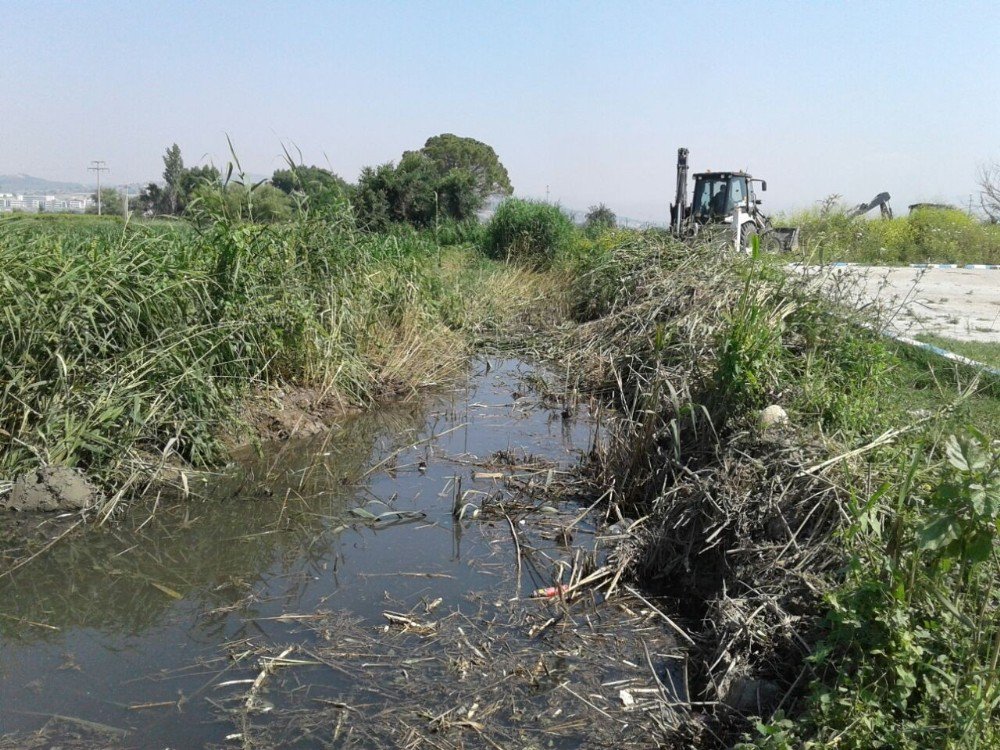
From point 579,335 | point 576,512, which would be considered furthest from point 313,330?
point 579,335

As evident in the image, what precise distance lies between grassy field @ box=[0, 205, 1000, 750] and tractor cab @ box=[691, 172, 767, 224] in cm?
812

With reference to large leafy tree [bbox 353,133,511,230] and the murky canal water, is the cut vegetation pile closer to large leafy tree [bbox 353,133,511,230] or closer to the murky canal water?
the murky canal water

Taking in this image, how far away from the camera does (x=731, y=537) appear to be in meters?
4.59

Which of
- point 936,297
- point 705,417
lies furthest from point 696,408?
point 936,297

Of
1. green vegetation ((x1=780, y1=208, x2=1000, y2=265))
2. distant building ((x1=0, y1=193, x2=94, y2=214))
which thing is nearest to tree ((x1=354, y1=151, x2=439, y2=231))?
distant building ((x1=0, y1=193, x2=94, y2=214))

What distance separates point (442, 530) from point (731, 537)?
1901 mm

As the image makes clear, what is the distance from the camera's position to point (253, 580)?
4.89 m

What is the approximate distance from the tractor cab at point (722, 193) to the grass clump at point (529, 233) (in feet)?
9.59

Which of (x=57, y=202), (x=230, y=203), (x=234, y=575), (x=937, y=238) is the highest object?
(x=937, y=238)

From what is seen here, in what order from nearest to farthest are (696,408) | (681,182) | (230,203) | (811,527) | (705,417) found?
(811,527) < (705,417) < (696,408) < (230,203) < (681,182)

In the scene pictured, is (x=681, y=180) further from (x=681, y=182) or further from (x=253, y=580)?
Result: (x=253, y=580)

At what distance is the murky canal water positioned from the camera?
370cm

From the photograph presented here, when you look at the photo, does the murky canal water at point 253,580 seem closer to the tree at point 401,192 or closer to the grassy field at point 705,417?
the grassy field at point 705,417

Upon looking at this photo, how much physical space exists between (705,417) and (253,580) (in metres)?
2.93
